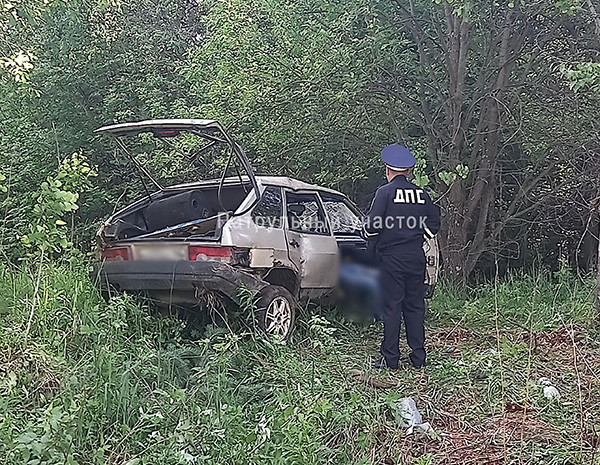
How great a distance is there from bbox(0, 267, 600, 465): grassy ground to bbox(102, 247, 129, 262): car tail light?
0.32 meters

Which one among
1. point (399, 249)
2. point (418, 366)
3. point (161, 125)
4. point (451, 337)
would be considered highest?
point (161, 125)

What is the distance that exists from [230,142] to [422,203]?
167 cm

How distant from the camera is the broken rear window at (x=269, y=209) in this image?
549 cm

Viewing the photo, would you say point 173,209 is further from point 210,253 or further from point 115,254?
point 210,253

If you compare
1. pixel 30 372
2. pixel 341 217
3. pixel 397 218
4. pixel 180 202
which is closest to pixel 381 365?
pixel 397 218

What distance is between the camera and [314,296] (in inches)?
246

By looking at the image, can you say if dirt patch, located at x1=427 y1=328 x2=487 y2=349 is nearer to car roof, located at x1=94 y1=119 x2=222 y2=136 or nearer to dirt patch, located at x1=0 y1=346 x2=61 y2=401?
car roof, located at x1=94 y1=119 x2=222 y2=136

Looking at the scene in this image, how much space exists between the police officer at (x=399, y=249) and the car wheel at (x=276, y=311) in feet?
2.75

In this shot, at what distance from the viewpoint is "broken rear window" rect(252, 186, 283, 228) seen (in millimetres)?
5488

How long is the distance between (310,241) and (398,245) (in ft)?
3.69

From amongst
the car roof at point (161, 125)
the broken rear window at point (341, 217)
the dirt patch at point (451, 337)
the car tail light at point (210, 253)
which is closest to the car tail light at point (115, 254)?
the car tail light at point (210, 253)

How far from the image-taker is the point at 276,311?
5.53 meters

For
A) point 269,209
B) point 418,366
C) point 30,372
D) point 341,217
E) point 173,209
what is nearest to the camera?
point 30,372

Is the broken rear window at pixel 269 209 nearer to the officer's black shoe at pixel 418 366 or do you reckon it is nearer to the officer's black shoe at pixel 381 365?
the officer's black shoe at pixel 381 365
